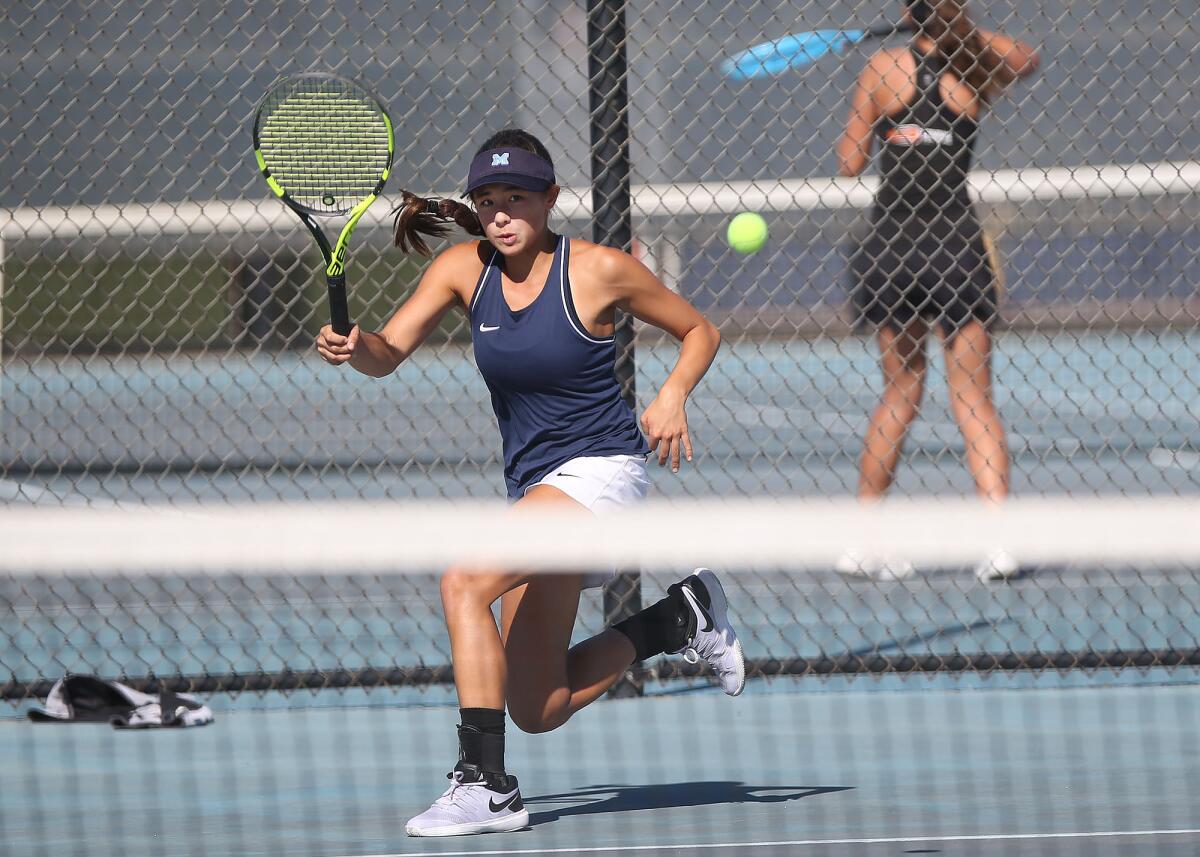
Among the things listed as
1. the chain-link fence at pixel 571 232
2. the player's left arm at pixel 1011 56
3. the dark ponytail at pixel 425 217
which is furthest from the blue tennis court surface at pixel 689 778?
the chain-link fence at pixel 571 232

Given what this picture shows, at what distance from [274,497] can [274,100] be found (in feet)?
16.3

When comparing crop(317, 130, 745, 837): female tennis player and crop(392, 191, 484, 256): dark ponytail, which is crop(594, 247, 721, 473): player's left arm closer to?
crop(317, 130, 745, 837): female tennis player

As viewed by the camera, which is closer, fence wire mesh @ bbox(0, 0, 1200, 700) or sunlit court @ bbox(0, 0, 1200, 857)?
sunlit court @ bbox(0, 0, 1200, 857)

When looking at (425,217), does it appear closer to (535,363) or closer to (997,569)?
(535,363)

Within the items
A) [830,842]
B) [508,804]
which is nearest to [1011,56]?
[830,842]

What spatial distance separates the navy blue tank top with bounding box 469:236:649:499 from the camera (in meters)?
3.29

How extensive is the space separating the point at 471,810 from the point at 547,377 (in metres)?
0.79

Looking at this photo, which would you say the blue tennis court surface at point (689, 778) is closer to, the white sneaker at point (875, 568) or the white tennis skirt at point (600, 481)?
the white sneaker at point (875, 568)

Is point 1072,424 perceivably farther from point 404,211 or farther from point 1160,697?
point 404,211

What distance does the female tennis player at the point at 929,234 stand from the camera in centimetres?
500

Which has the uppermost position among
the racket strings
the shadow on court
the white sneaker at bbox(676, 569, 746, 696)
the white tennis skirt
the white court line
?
the racket strings

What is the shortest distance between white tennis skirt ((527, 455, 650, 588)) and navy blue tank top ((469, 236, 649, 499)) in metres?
0.02

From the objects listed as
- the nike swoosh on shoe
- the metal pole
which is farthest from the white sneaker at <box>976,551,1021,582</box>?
the nike swoosh on shoe

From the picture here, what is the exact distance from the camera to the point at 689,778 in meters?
3.69
